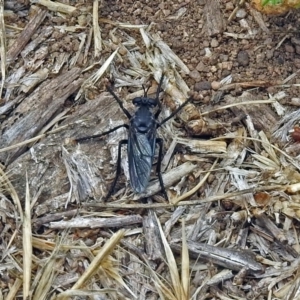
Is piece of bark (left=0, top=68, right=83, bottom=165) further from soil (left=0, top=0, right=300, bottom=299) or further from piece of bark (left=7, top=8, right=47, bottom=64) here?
piece of bark (left=7, top=8, right=47, bottom=64)

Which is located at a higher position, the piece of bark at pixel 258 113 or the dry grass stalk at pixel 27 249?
the piece of bark at pixel 258 113

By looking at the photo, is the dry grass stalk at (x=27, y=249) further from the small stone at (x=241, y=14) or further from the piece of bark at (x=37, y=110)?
the small stone at (x=241, y=14)

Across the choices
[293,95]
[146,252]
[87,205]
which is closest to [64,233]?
[87,205]

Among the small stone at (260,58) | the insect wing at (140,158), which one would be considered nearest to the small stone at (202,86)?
the small stone at (260,58)

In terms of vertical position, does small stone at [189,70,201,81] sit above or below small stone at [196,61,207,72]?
below

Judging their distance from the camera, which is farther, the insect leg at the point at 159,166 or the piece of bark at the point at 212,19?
the piece of bark at the point at 212,19

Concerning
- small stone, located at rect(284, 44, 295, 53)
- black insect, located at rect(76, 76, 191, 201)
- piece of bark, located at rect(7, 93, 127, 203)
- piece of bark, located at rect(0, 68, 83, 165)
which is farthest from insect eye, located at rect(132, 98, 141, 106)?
small stone, located at rect(284, 44, 295, 53)

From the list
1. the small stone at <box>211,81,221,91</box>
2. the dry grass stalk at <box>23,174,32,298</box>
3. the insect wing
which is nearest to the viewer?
the dry grass stalk at <box>23,174,32,298</box>
